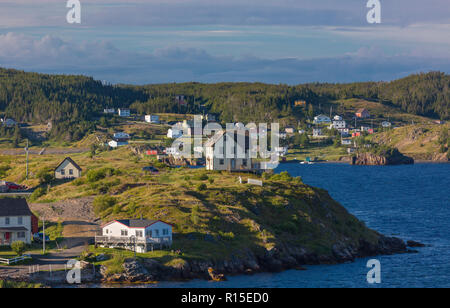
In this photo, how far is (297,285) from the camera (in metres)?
60.6

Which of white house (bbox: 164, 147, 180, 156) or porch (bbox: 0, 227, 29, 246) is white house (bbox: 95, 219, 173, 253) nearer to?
porch (bbox: 0, 227, 29, 246)

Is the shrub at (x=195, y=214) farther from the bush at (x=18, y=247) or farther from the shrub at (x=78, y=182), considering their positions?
the shrub at (x=78, y=182)

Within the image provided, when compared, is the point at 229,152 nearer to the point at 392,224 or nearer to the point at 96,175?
the point at 96,175

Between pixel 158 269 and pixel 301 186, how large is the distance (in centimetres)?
3126

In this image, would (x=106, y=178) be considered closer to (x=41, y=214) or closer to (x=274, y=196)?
(x=41, y=214)

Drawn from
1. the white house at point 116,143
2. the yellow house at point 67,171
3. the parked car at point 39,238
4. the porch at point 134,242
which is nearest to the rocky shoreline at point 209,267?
the porch at point 134,242

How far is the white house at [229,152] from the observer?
98625 mm

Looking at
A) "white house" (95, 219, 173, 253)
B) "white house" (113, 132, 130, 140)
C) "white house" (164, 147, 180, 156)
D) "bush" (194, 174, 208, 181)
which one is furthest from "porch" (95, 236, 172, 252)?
"white house" (113, 132, 130, 140)

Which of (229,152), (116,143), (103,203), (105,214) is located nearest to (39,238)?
(105,214)

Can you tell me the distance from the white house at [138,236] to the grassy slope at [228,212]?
5.11 ft

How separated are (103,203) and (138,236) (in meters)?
14.4

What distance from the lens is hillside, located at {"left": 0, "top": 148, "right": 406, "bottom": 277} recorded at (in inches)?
2596

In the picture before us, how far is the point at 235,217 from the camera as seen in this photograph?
239 feet
